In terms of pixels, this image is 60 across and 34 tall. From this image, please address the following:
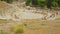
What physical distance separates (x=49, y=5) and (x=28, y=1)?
7.62 meters

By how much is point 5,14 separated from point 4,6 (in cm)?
371

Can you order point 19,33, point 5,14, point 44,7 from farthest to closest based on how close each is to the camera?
point 44,7 → point 5,14 → point 19,33

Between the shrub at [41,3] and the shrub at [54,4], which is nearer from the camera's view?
the shrub at [54,4]

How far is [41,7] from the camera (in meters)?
45.4

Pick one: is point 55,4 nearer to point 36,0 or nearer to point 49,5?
point 49,5

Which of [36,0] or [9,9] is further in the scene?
[36,0]

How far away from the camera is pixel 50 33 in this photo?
15086 mm

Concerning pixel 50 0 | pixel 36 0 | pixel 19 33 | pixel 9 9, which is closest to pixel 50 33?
pixel 19 33

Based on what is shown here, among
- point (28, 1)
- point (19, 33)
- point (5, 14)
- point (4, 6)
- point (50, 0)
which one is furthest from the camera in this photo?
point (28, 1)

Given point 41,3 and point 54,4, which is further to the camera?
point 41,3

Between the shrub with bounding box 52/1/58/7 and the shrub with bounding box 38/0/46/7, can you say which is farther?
the shrub with bounding box 38/0/46/7

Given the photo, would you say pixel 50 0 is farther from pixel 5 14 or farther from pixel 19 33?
pixel 19 33

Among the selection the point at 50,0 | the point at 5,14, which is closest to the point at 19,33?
the point at 5,14

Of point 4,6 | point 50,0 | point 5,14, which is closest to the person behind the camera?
point 5,14
